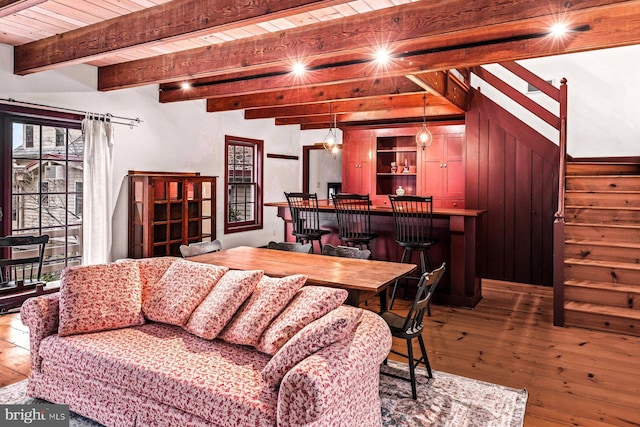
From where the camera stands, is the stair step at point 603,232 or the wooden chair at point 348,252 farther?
the stair step at point 603,232

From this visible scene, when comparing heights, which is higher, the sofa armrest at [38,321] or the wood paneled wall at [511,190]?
the wood paneled wall at [511,190]

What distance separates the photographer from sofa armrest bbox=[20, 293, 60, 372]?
2633 mm

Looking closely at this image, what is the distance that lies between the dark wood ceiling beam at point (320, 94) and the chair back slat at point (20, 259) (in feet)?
9.83

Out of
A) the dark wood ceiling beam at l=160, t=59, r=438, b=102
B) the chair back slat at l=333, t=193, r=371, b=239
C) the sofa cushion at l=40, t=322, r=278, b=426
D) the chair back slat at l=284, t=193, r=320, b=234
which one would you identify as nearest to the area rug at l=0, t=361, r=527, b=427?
the sofa cushion at l=40, t=322, r=278, b=426

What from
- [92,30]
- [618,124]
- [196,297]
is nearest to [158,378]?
[196,297]

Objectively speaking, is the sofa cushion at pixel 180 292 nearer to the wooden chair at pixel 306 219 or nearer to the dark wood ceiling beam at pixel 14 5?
the dark wood ceiling beam at pixel 14 5

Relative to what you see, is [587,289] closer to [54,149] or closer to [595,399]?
[595,399]

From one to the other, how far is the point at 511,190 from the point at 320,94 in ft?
9.37

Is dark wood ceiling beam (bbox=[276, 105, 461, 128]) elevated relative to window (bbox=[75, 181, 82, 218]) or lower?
elevated

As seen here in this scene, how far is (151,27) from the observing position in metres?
3.28

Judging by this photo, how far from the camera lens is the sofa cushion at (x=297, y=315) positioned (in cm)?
226

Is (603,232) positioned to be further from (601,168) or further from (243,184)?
(243,184)

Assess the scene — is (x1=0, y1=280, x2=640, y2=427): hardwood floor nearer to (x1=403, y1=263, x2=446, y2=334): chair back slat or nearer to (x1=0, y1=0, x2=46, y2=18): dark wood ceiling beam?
(x1=403, y1=263, x2=446, y2=334): chair back slat

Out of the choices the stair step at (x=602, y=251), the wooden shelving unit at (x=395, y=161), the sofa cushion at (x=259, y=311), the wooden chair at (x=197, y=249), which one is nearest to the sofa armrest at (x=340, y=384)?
the sofa cushion at (x=259, y=311)
